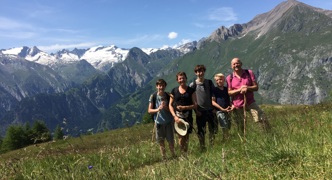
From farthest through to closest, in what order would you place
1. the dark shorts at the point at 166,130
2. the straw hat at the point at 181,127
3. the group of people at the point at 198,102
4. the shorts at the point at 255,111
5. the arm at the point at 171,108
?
the dark shorts at the point at 166,130 < the arm at the point at 171,108 < the group of people at the point at 198,102 < the straw hat at the point at 181,127 < the shorts at the point at 255,111

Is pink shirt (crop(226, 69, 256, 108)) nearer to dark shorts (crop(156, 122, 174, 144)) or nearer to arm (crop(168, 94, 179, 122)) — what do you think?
arm (crop(168, 94, 179, 122))

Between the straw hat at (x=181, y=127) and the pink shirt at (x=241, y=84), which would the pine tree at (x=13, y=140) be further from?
the pink shirt at (x=241, y=84)

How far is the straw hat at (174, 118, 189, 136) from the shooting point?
8627mm

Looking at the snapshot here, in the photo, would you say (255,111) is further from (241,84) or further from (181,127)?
(181,127)

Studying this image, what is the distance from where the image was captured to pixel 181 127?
359 inches

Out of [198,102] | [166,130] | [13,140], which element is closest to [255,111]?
[198,102]

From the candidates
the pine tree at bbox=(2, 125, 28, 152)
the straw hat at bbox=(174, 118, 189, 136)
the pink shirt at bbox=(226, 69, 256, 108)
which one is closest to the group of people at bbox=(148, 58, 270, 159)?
the pink shirt at bbox=(226, 69, 256, 108)

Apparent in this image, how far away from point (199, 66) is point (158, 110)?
5.80ft

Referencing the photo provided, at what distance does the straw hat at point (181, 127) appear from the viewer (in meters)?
8.63

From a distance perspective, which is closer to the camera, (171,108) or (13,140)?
(171,108)

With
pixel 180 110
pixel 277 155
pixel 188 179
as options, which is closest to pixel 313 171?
pixel 277 155

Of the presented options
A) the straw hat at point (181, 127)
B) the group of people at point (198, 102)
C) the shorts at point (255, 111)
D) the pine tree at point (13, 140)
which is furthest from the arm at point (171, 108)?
the pine tree at point (13, 140)

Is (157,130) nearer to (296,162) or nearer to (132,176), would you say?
(132,176)

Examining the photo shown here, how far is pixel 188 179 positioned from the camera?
352 cm
